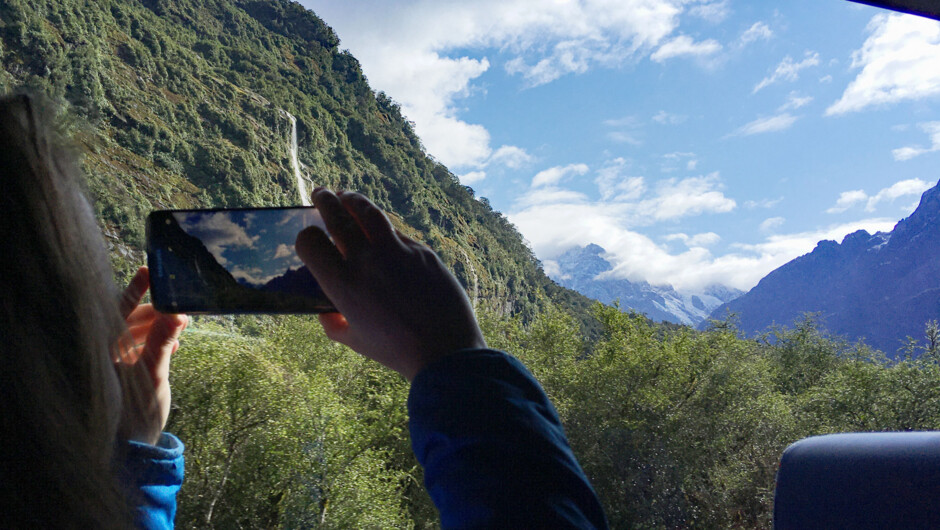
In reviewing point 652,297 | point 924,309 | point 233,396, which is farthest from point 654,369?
point 652,297

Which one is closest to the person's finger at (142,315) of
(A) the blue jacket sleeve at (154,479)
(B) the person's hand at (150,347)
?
(B) the person's hand at (150,347)

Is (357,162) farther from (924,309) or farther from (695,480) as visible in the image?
(924,309)

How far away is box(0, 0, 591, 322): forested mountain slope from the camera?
10.8 m

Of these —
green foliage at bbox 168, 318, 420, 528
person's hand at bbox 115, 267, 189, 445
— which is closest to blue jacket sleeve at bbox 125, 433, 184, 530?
person's hand at bbox 115, 267, 189, 445

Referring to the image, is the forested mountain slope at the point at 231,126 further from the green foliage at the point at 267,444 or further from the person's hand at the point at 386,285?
the green foliage at the point at 267,444

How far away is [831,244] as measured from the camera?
37219 mm

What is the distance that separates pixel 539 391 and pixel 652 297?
96.6 meters

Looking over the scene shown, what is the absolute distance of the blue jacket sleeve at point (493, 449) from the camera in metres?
0.32

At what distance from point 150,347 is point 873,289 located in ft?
93.4

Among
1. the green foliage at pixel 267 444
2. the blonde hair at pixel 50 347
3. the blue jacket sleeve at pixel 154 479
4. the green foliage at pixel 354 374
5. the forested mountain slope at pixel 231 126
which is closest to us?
the blonde hair at pixel 50 347

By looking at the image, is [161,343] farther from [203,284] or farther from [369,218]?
[369,218]

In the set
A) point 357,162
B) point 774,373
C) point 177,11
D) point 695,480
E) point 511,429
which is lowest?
point 695,480

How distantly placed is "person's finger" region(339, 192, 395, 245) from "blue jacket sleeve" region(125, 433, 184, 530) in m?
0.23

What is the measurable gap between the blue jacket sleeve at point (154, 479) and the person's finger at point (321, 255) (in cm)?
18
